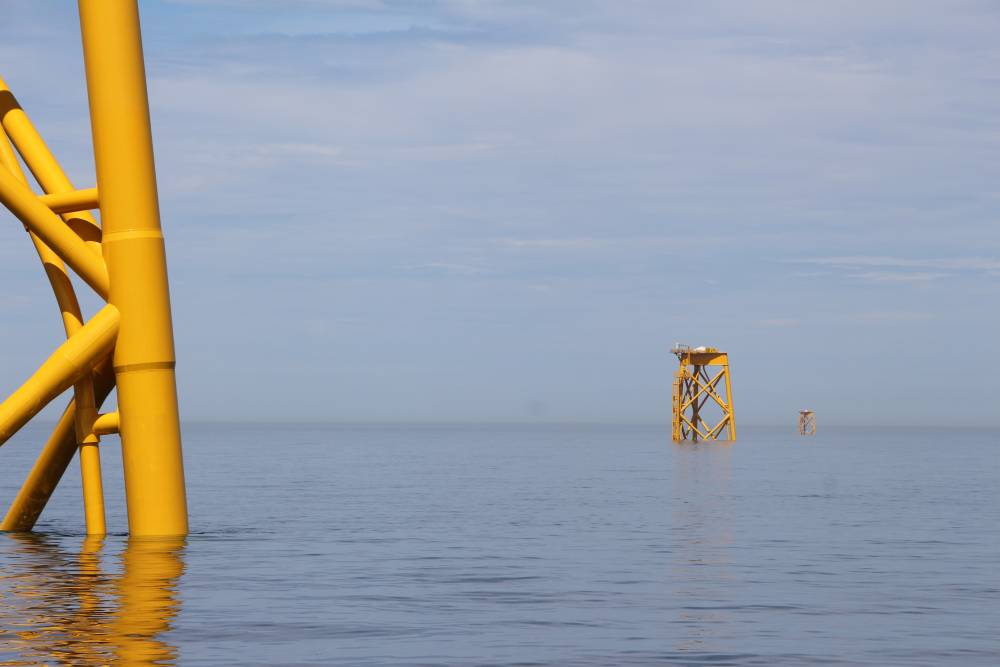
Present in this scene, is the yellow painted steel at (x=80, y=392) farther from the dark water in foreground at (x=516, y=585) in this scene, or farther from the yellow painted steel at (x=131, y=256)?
the yellow painted steel at (x=131, y=256)

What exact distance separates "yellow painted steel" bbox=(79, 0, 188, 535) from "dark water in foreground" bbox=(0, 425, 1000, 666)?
1.20 meters

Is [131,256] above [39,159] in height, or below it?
below

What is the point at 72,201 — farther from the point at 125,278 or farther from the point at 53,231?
the point at 125,278

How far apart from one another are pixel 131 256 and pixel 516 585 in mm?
6879

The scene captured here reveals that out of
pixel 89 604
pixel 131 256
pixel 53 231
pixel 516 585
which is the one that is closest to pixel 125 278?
pixel 131 256

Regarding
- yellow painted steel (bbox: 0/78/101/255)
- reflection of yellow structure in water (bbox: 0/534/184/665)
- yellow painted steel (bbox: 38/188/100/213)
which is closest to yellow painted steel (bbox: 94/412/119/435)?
reflection of yellow structure in water (bbox: 0/534/184/665)

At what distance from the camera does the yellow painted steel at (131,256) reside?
19312 mm

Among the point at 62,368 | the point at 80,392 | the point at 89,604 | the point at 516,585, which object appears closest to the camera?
the point at 89,604

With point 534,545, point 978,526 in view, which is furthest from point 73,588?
point 978,526

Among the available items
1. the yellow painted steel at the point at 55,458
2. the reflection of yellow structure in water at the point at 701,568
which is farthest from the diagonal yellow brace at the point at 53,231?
the reflection of yellow structure in water at the point at 701,568

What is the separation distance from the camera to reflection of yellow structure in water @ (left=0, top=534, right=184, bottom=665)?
11.5m

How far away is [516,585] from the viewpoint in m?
17.5

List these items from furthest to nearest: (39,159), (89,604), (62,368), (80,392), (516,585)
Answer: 1. (39,159)
2. (80,392)
3. (62,368)
4. (516,585)
5. (89,604)

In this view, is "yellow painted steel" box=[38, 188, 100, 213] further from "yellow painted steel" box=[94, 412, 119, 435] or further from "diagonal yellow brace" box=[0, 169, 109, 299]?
"yellow painted steel" box=[94, 412, 119, 435]
